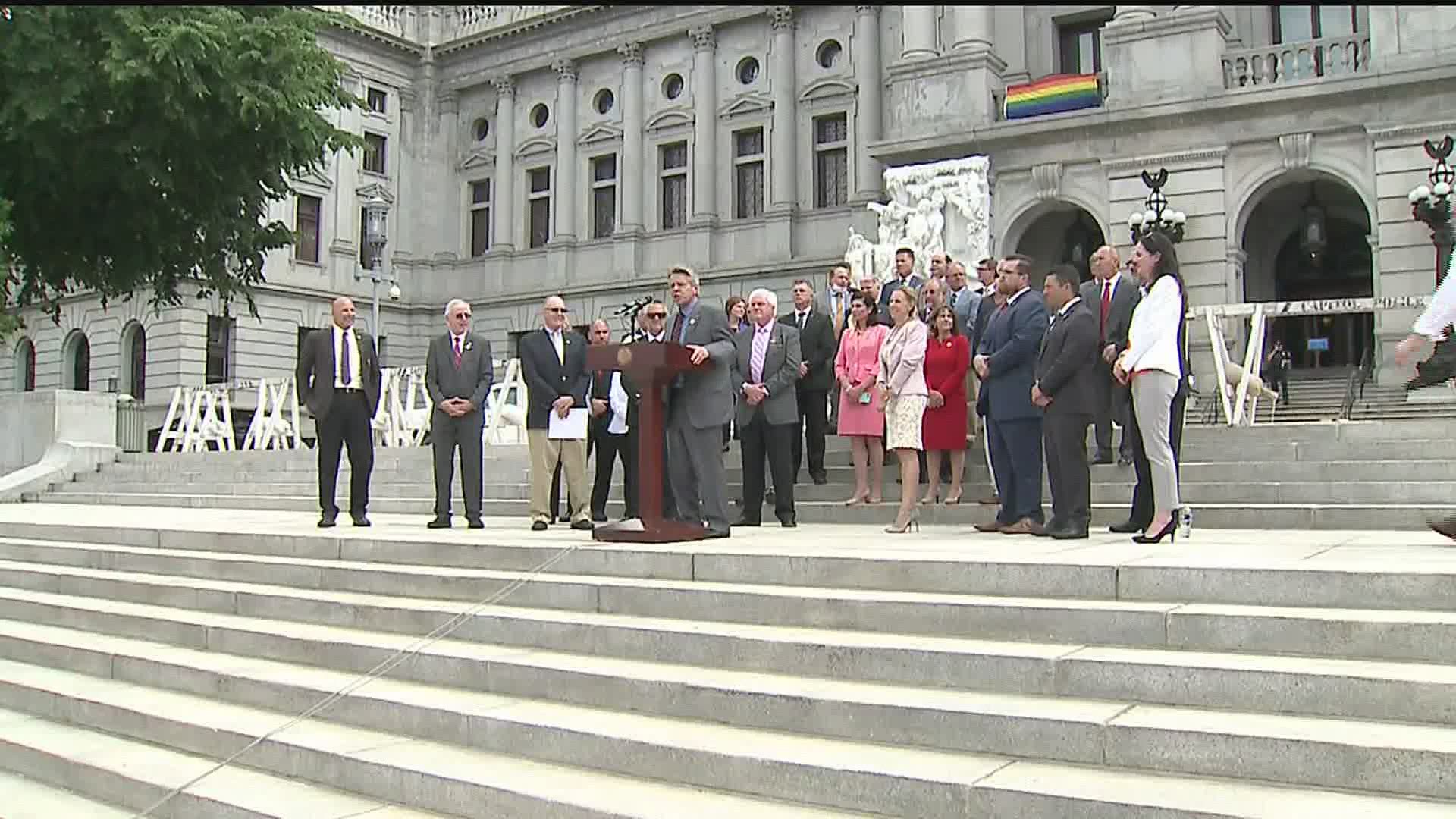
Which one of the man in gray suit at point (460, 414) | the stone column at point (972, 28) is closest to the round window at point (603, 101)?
the stone column at point (972, 28)

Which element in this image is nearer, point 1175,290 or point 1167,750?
point 1167,750

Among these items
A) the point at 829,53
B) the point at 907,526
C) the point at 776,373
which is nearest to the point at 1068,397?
the point at 907,526

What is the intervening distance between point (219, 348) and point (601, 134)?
13672 millimetres

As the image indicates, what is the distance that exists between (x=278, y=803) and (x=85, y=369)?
40.3 meters

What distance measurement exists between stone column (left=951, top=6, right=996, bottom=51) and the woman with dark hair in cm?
2001

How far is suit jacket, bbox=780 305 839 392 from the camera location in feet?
37.2

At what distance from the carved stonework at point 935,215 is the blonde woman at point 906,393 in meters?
16.1

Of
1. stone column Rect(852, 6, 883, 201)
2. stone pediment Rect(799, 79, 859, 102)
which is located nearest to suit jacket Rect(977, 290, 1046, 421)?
stone column Rect(852, 6, 883, 201)

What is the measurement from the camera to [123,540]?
11.0 m

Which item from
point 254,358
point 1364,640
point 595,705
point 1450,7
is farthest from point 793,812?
point 254,358

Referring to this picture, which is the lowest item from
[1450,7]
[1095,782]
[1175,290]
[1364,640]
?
[1095,782]

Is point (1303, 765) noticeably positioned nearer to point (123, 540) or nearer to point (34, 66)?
point (123, 540)

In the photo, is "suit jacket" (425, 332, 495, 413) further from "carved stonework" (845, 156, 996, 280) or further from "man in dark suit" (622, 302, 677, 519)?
"carved stonework" (845, 156, 996, 280)

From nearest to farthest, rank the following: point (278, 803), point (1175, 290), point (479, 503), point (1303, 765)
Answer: point (1303, 765) → point (278, 803) → point (1175, 290) → point (479, 503)
